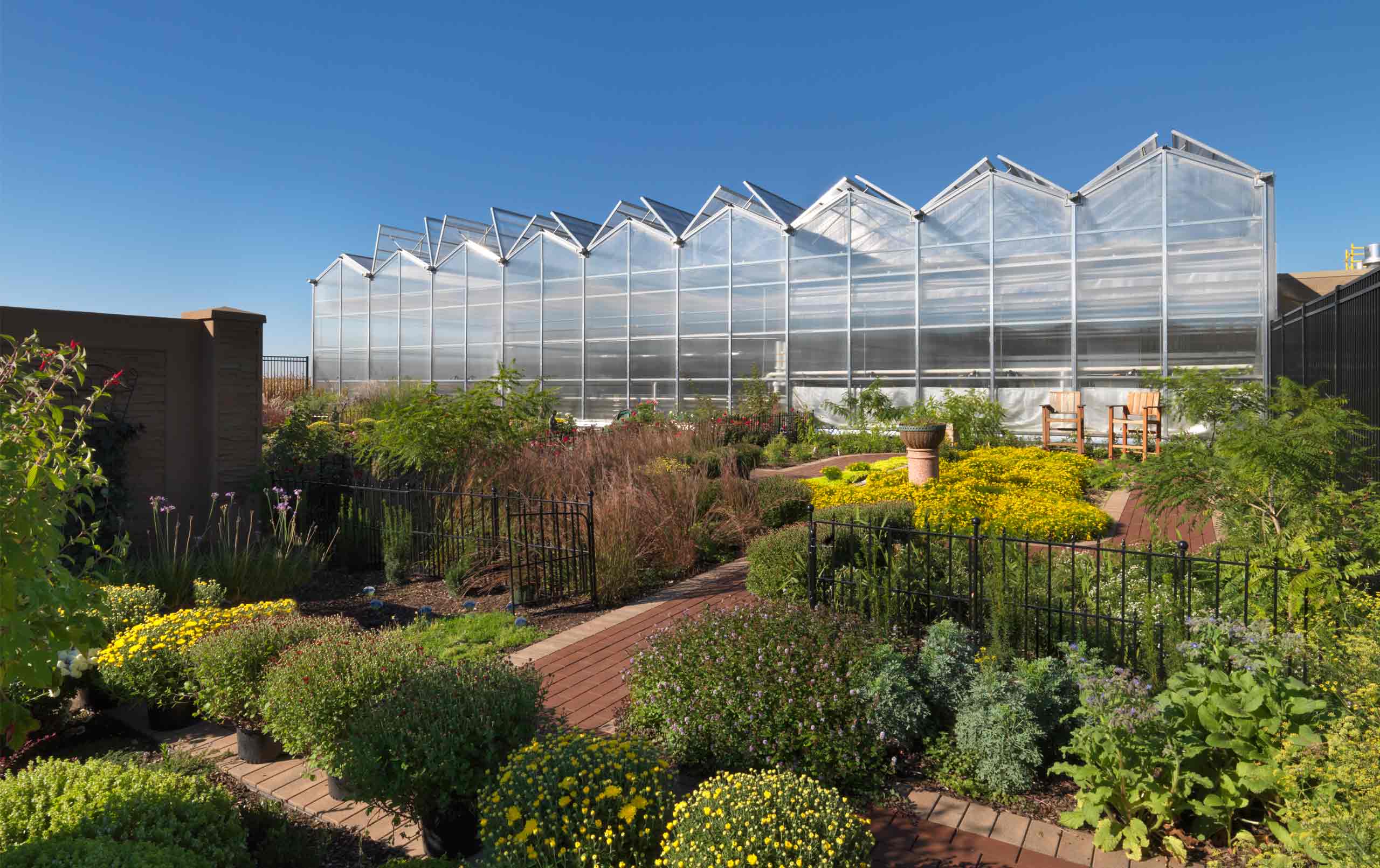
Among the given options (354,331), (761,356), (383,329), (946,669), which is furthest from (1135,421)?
(354,331)

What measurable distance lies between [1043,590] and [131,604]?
6188mm

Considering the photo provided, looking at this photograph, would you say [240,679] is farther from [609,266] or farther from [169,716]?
[609,266]

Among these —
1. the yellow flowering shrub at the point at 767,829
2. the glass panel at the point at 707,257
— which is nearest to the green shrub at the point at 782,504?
the yellow flowering shrub at the point at 767,829

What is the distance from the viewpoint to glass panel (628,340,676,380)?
20031 mm

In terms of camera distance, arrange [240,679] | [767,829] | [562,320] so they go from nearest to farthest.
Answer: [767,829]
[240,679]
[562,320]

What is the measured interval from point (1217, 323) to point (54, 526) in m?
16.8

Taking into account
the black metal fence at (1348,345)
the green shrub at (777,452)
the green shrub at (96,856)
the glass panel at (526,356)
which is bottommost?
the green shrub at (96,856)

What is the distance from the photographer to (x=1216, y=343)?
14234 millimetres

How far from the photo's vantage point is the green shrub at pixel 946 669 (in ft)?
12.6

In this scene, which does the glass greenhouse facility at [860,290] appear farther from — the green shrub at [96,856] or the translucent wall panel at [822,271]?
the green shrub at [96,856]

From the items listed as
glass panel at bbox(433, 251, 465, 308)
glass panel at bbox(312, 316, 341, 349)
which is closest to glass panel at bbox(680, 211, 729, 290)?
glass panel at bbox(433, 251, 465, 308)

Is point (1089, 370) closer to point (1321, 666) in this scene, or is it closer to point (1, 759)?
point (1321, 666)

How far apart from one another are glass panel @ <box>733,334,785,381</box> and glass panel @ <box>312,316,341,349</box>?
15205 mm

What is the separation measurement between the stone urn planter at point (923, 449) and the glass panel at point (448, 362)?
17.3m
